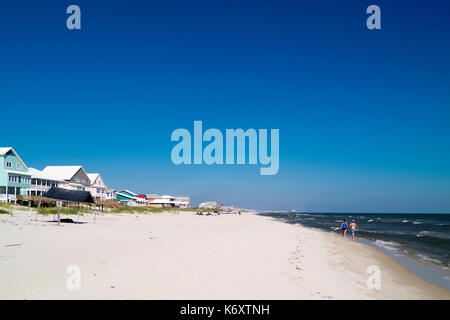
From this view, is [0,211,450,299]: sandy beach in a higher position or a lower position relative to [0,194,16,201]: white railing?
lower

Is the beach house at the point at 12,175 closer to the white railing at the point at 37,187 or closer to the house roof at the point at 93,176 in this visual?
the white railing at the point at 37,187

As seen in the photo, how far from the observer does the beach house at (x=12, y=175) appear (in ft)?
130

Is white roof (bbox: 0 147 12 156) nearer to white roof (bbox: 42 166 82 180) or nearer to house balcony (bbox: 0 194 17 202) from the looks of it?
house balcony (bbox: 0 194 17 202)

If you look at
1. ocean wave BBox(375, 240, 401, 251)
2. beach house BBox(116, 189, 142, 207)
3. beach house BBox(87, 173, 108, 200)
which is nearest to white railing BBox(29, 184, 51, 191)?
beach house BBox(87, 173, 108, 200)

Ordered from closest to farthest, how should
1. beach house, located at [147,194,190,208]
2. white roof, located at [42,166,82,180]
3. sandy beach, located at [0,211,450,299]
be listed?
1. sandy beach, located at [0,211,450,299]
2. white roof, located at [42,166,82,180]
3. beach house, located at [147,194,190,208]

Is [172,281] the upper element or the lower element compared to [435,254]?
upper

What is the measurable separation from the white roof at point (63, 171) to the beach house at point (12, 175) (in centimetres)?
1220

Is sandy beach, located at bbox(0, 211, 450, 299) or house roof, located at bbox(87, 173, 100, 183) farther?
house roof, located at bbox(87, 173, 100, 183)

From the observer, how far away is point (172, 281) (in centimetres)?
816

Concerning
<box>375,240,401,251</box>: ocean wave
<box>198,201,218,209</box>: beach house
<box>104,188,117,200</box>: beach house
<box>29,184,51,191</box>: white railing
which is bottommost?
<box>198,201,218,209</box>: beach house

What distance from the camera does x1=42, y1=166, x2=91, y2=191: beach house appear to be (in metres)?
57.5
